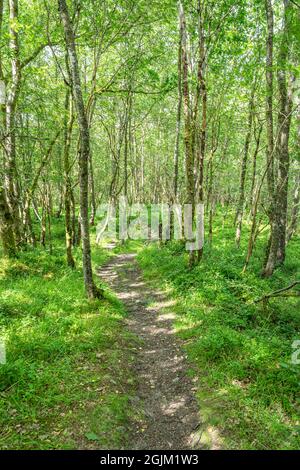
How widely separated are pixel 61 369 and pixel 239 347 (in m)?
3.64

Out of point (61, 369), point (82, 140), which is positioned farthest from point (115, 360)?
point (82, 140)

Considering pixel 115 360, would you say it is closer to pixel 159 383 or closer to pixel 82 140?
pixel 159 383

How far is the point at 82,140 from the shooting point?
26.1ft

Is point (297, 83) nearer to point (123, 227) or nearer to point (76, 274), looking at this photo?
point (76, 274)

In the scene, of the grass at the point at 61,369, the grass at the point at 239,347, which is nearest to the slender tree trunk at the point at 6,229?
the grass at the point at 61,369

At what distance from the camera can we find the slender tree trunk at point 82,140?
293 inches

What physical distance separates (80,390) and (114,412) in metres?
0.75

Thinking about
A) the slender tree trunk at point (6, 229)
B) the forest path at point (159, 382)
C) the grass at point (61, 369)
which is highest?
the slender tree trunk at point (6, 229)

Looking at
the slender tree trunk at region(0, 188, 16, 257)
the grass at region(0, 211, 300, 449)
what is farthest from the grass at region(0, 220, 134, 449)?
the slender tree trunk at region(0, 188, 16, 257)

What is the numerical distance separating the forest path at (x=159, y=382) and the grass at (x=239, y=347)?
26 centimetres

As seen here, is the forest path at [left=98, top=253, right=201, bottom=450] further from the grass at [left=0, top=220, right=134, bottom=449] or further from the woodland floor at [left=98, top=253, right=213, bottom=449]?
the grass at [left=0, top=220, right=134, bottom=449]

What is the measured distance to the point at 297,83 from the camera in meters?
13.3

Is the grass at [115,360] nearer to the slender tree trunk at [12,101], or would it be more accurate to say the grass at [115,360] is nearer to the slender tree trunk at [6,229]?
the slender tree trunk at [6,229]
